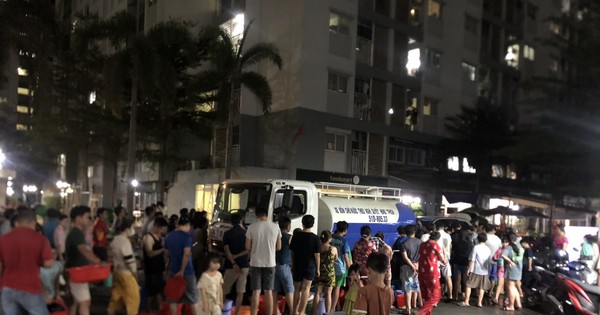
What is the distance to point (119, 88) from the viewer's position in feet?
62.6

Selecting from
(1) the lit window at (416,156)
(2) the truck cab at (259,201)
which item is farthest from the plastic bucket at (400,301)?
(1) the lit window at (416,156)

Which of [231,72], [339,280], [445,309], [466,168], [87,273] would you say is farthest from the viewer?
[466,168]

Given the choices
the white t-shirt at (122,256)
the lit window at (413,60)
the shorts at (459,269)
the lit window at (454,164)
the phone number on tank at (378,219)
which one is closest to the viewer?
the white t-shirt at (122,256)

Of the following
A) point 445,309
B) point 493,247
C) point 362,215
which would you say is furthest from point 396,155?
point 445,309

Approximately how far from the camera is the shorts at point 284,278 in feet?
27.2

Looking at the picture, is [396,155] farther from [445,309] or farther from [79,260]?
[79,260]

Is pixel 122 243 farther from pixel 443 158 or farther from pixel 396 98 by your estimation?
pixel 443 158

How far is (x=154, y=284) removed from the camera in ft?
26.5

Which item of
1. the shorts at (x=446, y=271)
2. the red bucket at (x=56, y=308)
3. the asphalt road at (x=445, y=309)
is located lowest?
the asphalt road at (x=445, y=309)

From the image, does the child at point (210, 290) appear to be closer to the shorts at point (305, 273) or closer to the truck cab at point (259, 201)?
the shorts at point (305, 273)

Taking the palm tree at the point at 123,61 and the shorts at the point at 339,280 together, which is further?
the palm tree at the point at 123,61

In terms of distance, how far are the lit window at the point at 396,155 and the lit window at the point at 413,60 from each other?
435 cm

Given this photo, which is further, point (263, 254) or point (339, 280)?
point (339, 280)

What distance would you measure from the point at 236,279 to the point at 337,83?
17.4m
